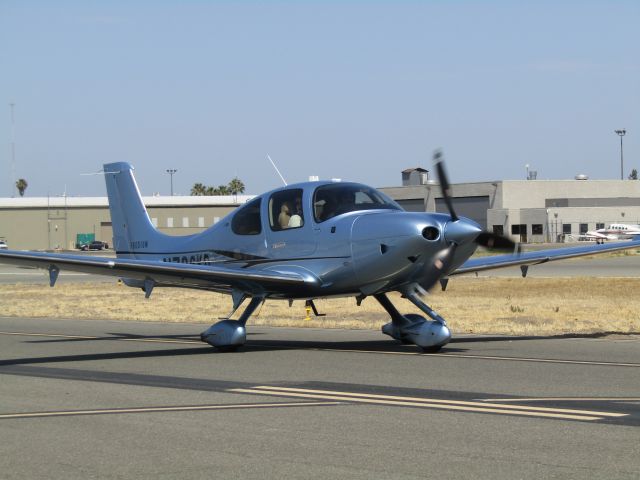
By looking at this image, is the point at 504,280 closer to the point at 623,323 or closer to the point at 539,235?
the point at 623,323

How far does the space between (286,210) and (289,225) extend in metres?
0.26

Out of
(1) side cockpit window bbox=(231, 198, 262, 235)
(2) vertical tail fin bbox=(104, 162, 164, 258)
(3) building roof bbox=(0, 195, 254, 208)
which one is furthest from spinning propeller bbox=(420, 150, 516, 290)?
(3) building roof bbox=(0, 195, 254, 208)

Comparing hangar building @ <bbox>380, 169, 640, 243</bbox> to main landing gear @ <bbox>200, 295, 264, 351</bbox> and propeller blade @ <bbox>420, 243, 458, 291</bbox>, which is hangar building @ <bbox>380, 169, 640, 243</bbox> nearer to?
main landing gear @ <bbox>200, 295, 264, 351</bbox>

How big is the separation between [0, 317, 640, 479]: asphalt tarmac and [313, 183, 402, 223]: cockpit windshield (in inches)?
87.8

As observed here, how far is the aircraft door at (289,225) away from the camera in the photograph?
52.4 ft

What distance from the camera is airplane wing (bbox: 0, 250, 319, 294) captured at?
1522 cm

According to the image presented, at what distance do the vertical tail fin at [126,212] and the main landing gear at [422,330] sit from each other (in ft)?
20.0

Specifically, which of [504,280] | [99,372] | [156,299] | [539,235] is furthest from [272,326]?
[539,235]

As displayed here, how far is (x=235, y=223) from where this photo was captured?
56.8ft

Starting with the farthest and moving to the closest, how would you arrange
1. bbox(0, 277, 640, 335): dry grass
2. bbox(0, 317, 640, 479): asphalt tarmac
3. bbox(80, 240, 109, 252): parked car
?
bbox(80, 240, 109, 252): parked car
bbox(0, 277, 640, 335): dry grass
bbox(0, 317, 640, 479): asphalt tarmac

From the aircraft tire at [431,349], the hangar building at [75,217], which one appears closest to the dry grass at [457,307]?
the aircraft tire at [431,349]

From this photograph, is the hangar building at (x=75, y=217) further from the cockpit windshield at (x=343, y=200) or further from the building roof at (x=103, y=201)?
the cockpit windshield at (x=343, y=200)

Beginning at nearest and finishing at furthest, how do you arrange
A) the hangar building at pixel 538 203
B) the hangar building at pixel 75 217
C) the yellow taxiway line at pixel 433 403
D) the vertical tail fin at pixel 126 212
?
the yellow taxiway line at pixel 433 403
the vertical tail fin at pixel 126 212
the hangar building at pixel 538 203
the hangar building at pixel 75 217

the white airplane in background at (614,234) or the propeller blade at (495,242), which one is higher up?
the white airplane in background at (614,234)
